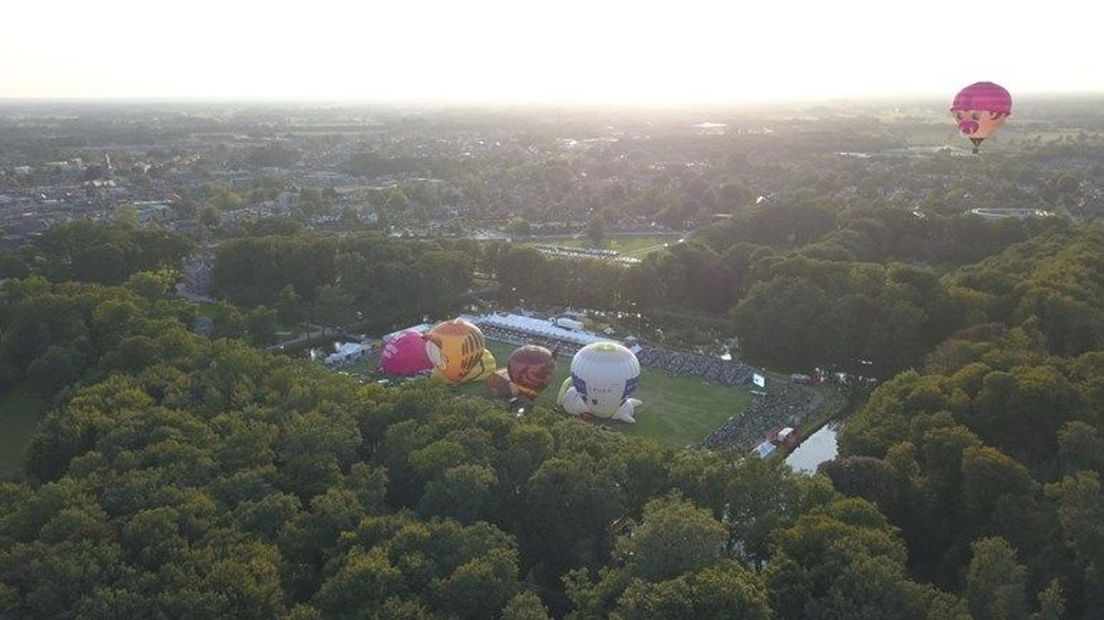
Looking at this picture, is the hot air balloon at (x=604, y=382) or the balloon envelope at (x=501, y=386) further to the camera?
Answer: the balloon envelope at (x=501, y=386)

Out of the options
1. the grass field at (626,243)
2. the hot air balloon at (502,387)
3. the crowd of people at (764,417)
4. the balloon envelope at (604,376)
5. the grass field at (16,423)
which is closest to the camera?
the grass field at (16,423)

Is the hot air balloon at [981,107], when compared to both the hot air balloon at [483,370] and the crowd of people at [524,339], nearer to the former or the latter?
the crowd of people at [524,339]

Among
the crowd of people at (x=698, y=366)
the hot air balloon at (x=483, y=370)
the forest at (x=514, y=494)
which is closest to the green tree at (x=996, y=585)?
the forest at (x=514, y=494)

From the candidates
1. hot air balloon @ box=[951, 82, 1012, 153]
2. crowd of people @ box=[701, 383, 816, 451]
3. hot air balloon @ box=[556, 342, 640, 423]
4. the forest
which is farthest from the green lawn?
hot air balloon @ box=[951, 82, 1012, 153]

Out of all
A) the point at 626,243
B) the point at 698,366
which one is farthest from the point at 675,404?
the point at 626,243

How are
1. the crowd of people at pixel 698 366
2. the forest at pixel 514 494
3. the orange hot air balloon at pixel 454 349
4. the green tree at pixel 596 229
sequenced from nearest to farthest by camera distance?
the forest at pixel 514 494 → the orange hot air balloon at pixel 454 349 → the crowd of people at pixel 698 366 → the green tree at pixel 596 229

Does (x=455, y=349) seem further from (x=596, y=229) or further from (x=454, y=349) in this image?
(x=596, y=229)

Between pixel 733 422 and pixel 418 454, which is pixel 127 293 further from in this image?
pixel 733 422

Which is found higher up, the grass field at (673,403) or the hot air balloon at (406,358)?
the hot air balloon at (406,358)
